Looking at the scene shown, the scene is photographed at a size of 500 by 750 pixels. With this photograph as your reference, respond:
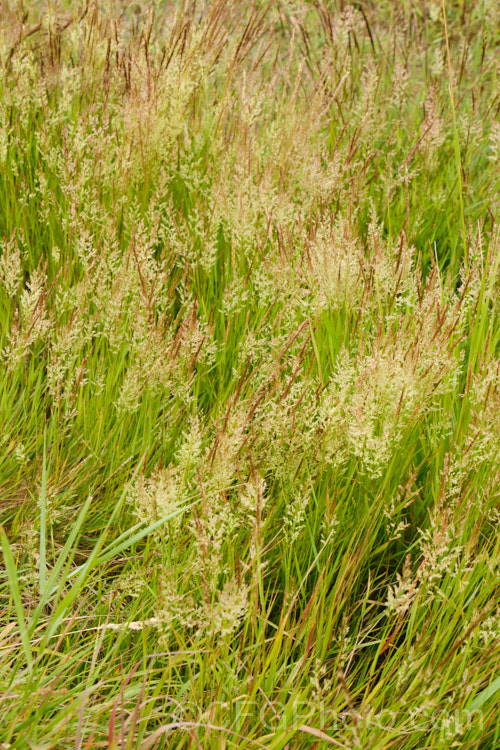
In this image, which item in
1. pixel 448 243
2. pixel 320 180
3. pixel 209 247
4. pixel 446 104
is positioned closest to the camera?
pixel 209 247

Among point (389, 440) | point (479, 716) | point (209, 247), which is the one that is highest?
point (209, 247)

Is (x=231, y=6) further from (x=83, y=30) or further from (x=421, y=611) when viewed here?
(x=421, y=611)

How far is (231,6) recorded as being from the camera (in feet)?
8.62

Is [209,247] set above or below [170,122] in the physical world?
below

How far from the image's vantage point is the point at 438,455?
5.08ft

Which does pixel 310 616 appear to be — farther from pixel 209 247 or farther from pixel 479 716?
pixel 209 247

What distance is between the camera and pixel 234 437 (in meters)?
1.22

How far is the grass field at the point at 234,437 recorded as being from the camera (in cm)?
113

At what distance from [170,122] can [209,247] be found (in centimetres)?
57

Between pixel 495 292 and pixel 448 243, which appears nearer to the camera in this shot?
pixel 495 292

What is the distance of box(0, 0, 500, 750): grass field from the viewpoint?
113 cm

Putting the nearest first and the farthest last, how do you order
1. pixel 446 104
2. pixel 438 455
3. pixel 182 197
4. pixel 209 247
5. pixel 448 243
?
pixel 438 455 < pixel 209 247 < pixel 182 197 < pixel 448 243 < pixel 446 104

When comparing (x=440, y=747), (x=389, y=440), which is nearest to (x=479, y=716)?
(x=440, y=747)

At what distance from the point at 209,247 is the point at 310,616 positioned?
1057 millimetres
